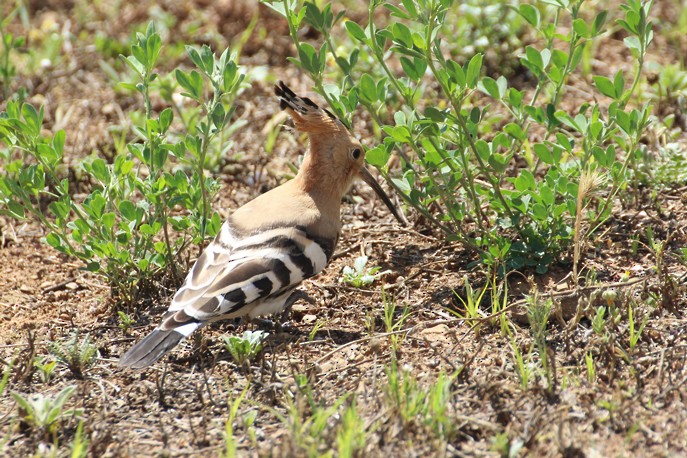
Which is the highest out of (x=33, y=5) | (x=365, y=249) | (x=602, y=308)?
(x=33, y=5)

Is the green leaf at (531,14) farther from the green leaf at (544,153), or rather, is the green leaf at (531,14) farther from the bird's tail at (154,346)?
the bird's tail at (154,346)

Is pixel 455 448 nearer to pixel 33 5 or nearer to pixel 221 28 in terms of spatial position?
pixel 221 28

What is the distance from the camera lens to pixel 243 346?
8.11ft

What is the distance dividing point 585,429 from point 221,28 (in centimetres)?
323

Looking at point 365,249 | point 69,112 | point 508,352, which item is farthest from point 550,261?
point 69,112

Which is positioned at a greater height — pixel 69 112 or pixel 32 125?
pixel 32 125

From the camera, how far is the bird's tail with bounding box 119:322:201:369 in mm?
2447

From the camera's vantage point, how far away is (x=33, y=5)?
5016mm

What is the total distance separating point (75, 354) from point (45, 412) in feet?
1.13

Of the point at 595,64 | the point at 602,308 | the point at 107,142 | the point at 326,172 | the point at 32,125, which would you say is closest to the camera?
the point at 602,308

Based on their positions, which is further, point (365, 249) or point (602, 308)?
point (365, 249)

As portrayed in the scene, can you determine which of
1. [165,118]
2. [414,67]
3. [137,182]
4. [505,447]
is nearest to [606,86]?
[414,67]

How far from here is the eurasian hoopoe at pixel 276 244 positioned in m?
2.59

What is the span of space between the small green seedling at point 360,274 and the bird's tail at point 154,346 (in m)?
0.62
